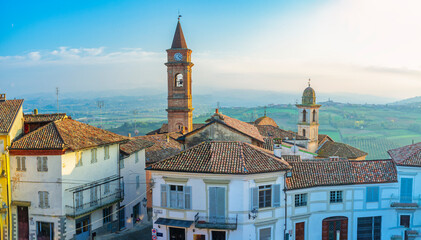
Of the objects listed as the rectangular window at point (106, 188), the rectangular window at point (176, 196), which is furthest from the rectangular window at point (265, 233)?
the rectangular window at point (106, 188)

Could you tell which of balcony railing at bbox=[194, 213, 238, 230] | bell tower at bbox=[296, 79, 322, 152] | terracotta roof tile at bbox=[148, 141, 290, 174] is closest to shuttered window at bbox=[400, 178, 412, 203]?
terracotta roof tile at bbox=[148, 141, 290, 174]

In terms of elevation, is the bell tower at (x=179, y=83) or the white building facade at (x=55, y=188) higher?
the bell tower at (x=179, y=83)

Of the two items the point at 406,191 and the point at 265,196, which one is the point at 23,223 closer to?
the point at 265,196

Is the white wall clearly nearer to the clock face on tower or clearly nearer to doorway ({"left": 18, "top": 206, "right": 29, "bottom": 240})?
doorway ({"left": 18, "top": 206, "right": 29, "bottom": 240})

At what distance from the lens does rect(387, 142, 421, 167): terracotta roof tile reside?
25.3 metres

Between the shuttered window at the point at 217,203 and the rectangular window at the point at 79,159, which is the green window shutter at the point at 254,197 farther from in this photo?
the rectangular window at the point at 79,159

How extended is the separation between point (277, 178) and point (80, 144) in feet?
48.4

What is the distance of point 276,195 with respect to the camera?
76.7ft

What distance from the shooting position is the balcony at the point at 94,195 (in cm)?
2625

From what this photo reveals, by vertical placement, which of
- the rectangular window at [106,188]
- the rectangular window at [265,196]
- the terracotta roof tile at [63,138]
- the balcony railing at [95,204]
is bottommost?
the balcony railing at [95,204]

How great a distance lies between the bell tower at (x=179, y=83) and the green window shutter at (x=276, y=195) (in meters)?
31.0

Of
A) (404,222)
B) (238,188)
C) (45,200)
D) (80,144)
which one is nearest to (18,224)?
(45,200)

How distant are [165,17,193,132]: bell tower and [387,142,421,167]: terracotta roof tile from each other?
3161cm

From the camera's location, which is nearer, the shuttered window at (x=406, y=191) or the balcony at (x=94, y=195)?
the shuttered window at (x=406, y=191)
